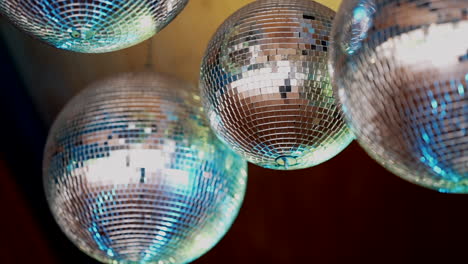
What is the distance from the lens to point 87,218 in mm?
792

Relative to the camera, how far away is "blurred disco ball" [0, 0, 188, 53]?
61 cm

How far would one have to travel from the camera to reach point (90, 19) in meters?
0.62

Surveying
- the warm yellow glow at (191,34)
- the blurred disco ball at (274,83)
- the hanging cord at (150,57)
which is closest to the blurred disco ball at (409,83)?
the blurred disco ball at (274,83)

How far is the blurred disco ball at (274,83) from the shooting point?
65 centimetres

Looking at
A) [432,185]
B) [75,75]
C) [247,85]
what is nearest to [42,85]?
[75,75]

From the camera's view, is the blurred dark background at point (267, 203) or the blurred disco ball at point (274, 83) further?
the blurred dark background at point (267, 203)

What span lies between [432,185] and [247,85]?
8.4 inches

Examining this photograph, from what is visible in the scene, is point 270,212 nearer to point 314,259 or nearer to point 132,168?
point 314,259

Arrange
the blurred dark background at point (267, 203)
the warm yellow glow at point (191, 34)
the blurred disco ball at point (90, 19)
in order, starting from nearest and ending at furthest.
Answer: the blurred disco ball at point (90, 19)
the warm yellow glow at point (191, 34)
the blurred dark background at point (267, 203)

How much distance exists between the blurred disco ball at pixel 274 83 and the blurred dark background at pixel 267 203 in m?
0.69

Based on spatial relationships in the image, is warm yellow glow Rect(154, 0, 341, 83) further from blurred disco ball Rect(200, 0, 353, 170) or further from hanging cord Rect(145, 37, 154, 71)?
blurred disco ball Rect(200, 0, 353, 170)

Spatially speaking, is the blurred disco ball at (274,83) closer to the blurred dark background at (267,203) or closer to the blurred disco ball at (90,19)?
the blurred disco ball at (90,19)

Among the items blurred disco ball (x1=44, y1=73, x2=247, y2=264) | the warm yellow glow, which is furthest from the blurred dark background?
blurred disco ball (x1=44, y1=73, x2=247, y2=264)

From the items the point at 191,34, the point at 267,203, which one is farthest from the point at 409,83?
the point at 267,203
